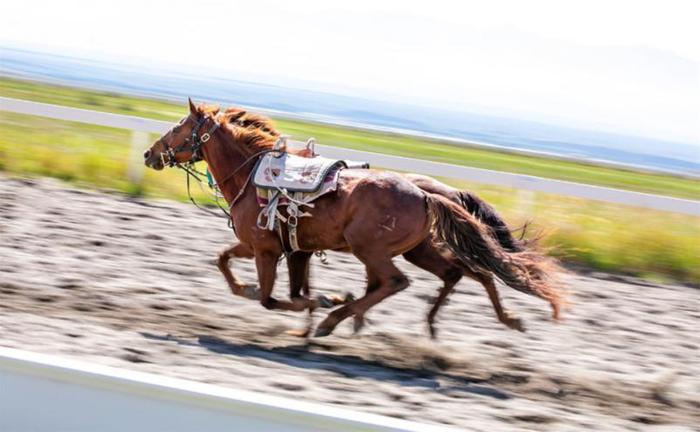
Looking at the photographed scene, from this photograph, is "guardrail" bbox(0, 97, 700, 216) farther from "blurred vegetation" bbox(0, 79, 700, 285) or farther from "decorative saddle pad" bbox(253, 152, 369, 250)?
"decorative saddle pad" bbox(253, 152, 369, 250)

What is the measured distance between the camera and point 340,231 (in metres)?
6.57

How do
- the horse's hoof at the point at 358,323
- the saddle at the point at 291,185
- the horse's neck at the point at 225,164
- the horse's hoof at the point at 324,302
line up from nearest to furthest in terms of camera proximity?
the saddle at the point at 291,185, the horse's hoof at the point at 358,323, the horse's hoof at the point at 324,302, the horse's neck at the point at 225,164

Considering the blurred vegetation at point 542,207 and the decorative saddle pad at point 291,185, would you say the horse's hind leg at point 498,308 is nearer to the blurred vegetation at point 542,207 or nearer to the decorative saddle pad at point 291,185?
the blurred vegetation at point 542,207

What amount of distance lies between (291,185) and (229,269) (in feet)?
2.95

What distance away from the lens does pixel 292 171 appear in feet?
22.1

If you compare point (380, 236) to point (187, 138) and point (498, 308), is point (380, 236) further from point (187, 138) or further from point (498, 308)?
point (187, 138)

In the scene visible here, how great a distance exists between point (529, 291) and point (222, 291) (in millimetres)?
2649

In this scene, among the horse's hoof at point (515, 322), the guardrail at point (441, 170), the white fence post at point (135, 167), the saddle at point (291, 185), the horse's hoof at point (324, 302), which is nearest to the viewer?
the saddle at point (291, 185)

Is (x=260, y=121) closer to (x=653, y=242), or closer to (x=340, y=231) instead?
(x=340, y=231)

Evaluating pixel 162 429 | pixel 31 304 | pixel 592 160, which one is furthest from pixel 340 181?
pixel 592 160

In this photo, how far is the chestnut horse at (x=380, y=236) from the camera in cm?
646

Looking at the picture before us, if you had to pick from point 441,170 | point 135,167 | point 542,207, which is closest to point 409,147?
point 542,207

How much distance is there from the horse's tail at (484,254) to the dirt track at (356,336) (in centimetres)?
52

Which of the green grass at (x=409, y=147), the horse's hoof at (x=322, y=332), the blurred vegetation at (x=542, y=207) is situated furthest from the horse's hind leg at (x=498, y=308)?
the green grass at (x=409, y=147)
